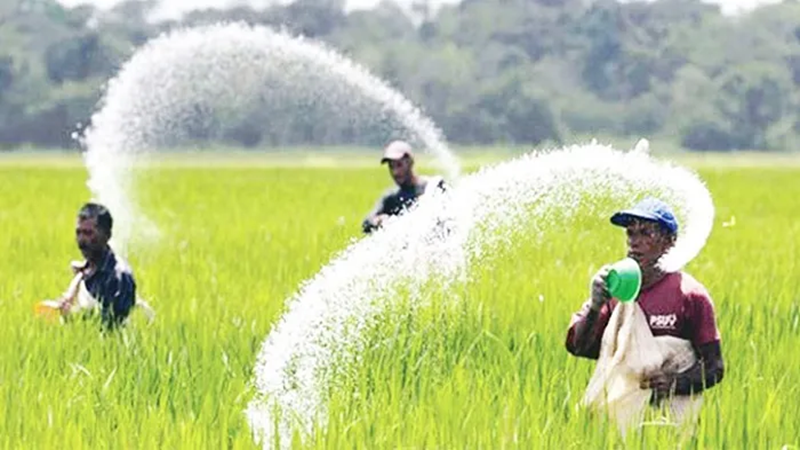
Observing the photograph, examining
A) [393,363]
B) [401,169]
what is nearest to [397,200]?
[401,169]

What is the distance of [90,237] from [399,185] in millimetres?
1983

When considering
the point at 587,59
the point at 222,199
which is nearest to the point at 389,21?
the point at 587,59

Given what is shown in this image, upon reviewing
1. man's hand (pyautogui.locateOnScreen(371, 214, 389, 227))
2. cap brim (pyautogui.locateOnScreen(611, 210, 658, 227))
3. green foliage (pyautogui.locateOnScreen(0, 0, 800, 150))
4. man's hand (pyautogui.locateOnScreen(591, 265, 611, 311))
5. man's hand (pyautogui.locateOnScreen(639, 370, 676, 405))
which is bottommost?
man's hand (pyautogui.locateOnScreen(639, 370, 676, 405))

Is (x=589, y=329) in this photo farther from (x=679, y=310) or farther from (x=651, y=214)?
(x=651, y=214)

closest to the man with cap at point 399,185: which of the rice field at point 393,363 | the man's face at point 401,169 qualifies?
the man's face at point 401,169

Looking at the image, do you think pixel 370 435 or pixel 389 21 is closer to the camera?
pixel 370 435

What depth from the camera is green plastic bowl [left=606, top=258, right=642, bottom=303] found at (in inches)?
145

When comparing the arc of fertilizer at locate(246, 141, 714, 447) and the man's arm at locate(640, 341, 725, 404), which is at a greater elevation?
A: the arc of fertilizer at locate(246, 141, 714, 447)

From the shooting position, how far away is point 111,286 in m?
5.70

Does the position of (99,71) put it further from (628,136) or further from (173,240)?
(173,240)

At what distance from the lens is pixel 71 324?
5883 millimetres

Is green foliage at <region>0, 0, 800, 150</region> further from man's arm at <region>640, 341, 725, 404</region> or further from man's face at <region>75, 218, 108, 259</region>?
man's arm at <region>640, 341, 725, 404</region>

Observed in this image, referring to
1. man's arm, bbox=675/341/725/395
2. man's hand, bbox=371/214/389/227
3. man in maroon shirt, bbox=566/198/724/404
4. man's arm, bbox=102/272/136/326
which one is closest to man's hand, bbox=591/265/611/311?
man in maroon shirt, bbox=566/198/724/404

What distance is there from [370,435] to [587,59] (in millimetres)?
80187
